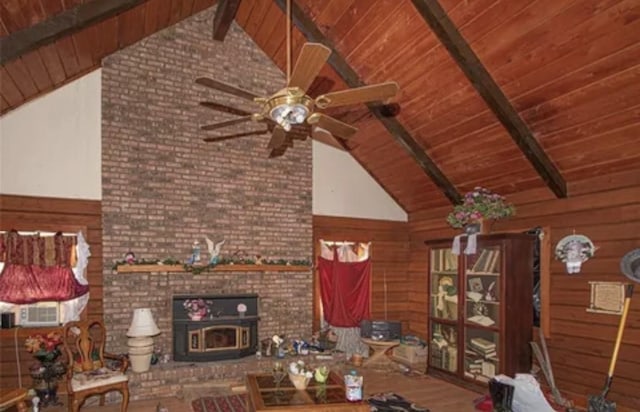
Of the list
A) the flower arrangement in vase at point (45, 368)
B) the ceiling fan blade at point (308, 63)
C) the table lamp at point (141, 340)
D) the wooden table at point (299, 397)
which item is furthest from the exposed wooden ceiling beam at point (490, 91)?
the flower arrangement in vase at point (45, 368)

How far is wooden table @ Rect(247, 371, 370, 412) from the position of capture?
132 inches

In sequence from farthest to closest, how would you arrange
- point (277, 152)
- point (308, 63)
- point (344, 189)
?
point (344, 189) < point (277, 152) < point (308, 63)

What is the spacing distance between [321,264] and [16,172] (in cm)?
395

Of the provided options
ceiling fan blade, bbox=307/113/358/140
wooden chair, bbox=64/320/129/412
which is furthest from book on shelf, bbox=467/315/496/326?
wooden chair, bbox=64/320/129/412

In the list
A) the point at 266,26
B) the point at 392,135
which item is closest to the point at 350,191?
the point at 392,135

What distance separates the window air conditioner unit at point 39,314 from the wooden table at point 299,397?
2558mm

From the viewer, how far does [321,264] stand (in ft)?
21.7

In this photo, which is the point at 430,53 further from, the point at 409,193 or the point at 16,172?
the point at 16,172

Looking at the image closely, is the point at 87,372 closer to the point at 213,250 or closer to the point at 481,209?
the point at 213,250

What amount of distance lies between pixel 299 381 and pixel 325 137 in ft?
13.0

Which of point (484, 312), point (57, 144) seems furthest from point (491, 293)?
point (57, 144)

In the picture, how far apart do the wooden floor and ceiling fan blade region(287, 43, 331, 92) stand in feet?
11.7

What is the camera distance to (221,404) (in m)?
4.67

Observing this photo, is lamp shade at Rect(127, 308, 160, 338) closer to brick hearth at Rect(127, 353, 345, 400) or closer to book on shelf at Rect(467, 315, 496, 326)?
brick hearth at Rect(127, 353, 345, 400)
